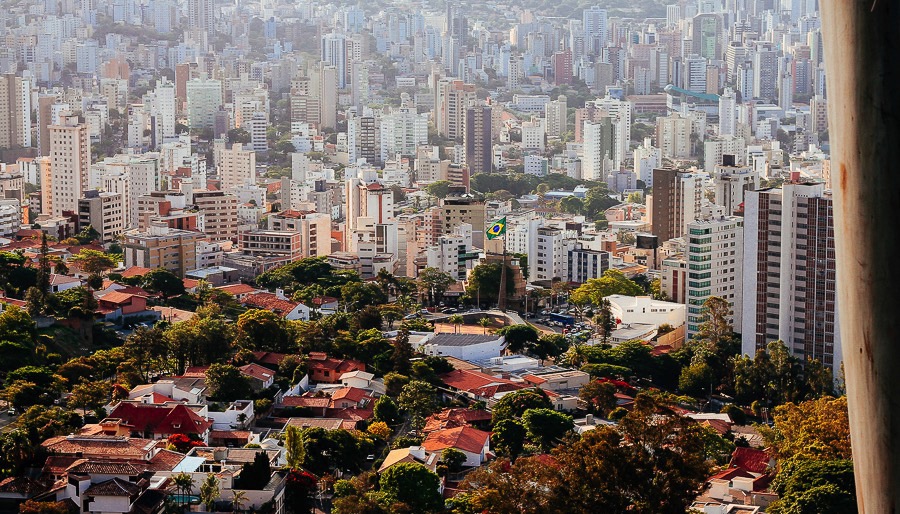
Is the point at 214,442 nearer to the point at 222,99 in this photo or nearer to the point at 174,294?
the point at 174,294

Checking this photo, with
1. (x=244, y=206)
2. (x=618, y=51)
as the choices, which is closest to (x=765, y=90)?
(x=618, y=51)

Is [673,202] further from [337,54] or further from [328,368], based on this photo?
[337,54]

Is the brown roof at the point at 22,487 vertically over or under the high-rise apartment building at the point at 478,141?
under

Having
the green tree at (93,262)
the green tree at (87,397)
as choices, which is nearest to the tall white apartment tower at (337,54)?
the green tree at (93,262)

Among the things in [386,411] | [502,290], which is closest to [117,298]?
[502,290]

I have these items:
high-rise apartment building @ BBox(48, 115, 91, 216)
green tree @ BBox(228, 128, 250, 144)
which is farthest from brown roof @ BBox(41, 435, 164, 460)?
green tree @ BBox(228, 128, 250, 144)

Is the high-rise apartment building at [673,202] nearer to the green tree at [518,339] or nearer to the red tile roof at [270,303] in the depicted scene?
the red tile roof at [270,303]
